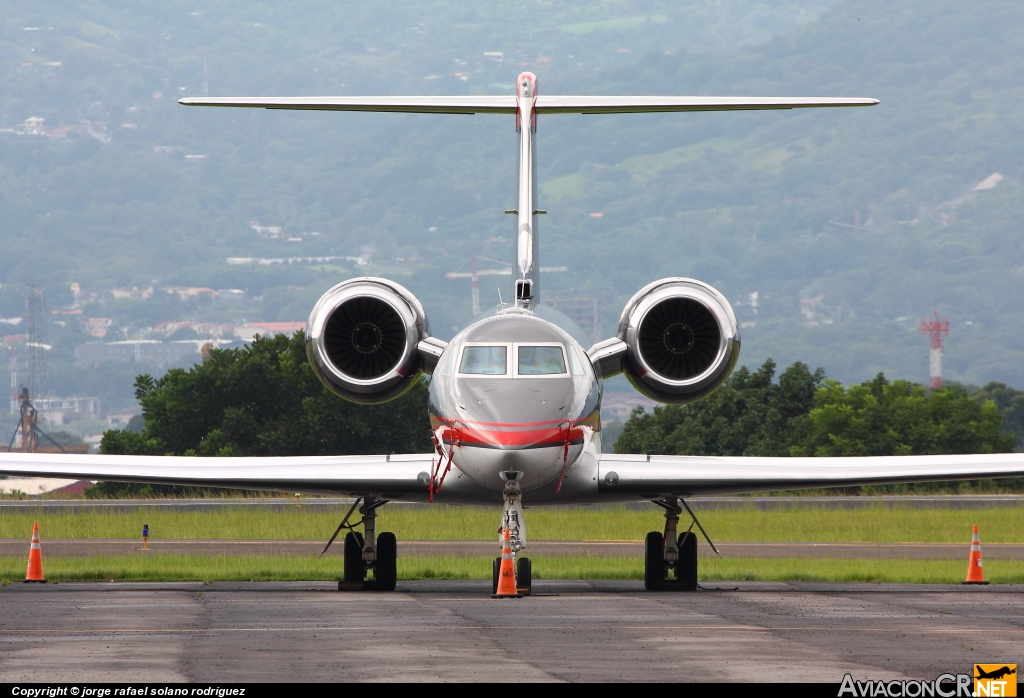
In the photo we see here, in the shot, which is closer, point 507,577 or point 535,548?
point 507,577

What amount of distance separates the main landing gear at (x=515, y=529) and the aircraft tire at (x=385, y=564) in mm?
2382

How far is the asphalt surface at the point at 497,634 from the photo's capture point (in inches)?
400

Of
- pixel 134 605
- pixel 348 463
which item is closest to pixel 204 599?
pixel 134 605

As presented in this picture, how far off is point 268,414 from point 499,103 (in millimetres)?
45209

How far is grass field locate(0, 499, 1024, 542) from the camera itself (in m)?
32.0

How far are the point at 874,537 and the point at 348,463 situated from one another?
52.5 feet

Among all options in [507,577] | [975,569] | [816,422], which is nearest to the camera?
[507,577]

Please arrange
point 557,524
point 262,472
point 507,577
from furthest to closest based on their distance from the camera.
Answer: point 557,524
point 262,472
point 507,577

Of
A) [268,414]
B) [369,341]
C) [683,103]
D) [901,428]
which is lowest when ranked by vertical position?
[369,341]

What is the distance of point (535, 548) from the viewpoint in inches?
1112

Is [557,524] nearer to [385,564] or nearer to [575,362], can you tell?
[385,564]

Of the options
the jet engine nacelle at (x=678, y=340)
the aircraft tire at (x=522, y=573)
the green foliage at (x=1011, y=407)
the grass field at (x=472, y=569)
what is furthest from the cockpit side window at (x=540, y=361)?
the green foliage at (x=1011, y=407)

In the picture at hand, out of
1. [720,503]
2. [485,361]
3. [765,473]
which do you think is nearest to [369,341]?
[485,361]

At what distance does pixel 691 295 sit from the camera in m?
20.5
